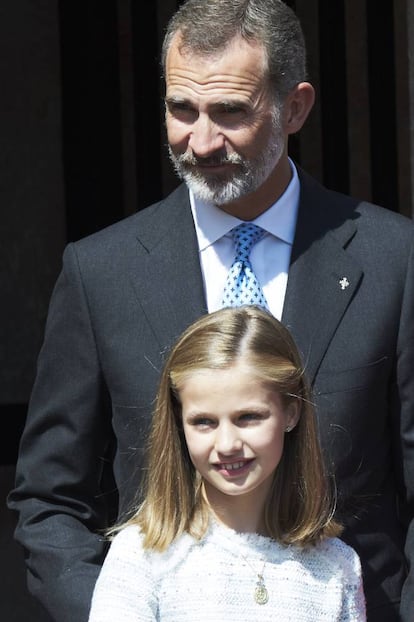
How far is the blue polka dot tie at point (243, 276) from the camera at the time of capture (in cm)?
284

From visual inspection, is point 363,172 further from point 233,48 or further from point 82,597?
point 82,597

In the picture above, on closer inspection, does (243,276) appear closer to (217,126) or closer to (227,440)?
(217,126)

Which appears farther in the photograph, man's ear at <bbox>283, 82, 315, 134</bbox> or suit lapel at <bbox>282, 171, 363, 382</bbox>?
man's ear at <bbox>283, 82, 315, 134</bbox>

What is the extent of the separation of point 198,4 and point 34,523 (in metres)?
0.97

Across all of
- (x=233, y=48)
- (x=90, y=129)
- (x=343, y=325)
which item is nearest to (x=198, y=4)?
(x=233, y=48)

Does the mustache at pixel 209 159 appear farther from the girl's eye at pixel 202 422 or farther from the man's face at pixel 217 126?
the girl's eye at pixel 202 422

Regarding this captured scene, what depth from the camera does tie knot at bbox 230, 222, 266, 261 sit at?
2.92 meters

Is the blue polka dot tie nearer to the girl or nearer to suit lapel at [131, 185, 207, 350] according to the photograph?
suit lapel at [131, 185, 207, 350]

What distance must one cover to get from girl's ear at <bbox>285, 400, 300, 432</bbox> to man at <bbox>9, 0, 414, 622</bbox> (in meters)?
0.23

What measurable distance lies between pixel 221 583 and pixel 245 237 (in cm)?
72

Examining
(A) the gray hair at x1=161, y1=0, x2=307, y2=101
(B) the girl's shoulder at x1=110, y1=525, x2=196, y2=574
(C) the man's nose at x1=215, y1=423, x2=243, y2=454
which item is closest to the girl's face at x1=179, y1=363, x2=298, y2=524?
(C) the man's nose at x1=215, y1=423, x2=243, y2=454

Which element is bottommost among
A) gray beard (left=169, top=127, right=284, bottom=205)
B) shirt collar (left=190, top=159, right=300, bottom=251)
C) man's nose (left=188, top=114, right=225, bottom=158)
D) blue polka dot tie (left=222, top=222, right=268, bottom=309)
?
blue polka dot tie (left=222, top=222, right=268, bottom=309)

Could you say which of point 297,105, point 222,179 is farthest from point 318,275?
point 297,105

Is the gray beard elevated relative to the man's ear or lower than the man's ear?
lower
